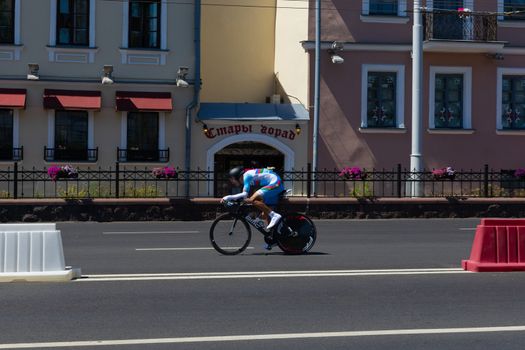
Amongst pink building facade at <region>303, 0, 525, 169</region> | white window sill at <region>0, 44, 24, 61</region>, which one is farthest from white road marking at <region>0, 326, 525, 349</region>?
white window sill at <region>0, 44, 24, 61</region>

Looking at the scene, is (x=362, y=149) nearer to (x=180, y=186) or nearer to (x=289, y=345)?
(x=180, y=186)

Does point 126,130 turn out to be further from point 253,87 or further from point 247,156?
point 253,87

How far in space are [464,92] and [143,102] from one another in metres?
10.3

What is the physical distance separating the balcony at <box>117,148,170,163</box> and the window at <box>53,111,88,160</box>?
1.26 m

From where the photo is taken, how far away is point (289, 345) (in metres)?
6.84

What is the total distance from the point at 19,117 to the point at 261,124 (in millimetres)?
7277

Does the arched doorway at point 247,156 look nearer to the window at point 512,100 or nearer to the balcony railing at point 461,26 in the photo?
the balcony railing at point 461,26

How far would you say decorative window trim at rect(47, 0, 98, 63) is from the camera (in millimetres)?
24469

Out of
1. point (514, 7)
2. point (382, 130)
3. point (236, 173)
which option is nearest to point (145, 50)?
point (382, 130)

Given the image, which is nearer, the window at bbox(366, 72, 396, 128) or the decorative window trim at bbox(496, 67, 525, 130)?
the window at bbox(366, 72, 396, 128)

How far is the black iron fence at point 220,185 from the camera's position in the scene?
20734 millimetres

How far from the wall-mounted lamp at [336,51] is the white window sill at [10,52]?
9.36m

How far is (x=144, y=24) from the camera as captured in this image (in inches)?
990

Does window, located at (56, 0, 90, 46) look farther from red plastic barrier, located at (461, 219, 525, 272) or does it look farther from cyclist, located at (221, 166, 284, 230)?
red plastic barrier, located at (461, 219, 525, 272)
